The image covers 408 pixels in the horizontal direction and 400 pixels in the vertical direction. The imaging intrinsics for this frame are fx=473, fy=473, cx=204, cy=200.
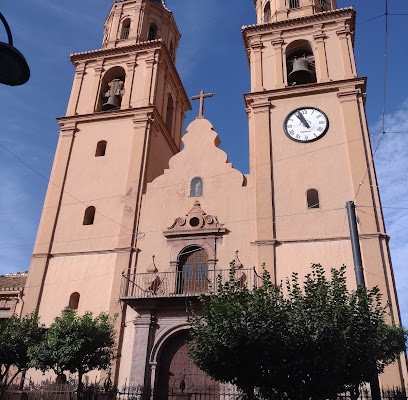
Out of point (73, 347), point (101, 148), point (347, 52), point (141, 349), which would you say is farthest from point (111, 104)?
point (73, 347)

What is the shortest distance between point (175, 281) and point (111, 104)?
372 inches

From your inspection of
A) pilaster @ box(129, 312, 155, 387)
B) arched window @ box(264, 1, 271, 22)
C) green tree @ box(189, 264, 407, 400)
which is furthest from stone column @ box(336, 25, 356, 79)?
pilaster @ box(129, 312, 155, 387)

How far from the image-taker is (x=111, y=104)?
2114cm

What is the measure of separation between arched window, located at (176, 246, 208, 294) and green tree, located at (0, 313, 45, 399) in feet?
15.1

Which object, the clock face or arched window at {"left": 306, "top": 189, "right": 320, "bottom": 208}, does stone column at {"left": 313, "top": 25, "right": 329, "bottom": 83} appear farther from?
arched window at {"left": 306, "top": 189, "right": 320, "bottom": 208}


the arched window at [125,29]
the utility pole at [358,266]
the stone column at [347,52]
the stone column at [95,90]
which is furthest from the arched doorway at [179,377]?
Answer: the arched window at [125,29]

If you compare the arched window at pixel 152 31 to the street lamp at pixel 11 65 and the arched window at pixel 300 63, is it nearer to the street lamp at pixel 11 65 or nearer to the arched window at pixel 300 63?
the arched window at pixel 300 63

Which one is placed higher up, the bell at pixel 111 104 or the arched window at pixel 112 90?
the arched window at pixel 112 90

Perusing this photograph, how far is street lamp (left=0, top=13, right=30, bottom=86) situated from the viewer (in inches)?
195

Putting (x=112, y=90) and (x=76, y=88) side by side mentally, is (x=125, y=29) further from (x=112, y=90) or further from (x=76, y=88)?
(x=76, y=88)

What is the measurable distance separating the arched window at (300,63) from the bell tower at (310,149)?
0.04m

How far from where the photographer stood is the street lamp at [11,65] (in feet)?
16.3

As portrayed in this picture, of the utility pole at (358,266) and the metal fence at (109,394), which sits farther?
the metal fence at (109,394)

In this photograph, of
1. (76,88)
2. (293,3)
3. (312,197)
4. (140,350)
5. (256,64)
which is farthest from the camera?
(293,3)
